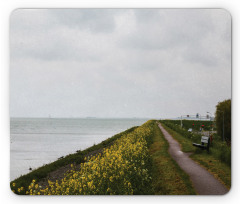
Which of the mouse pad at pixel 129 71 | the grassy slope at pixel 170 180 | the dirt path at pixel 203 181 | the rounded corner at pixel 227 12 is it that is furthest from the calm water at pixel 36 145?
the rounded corner at pixel 227 12

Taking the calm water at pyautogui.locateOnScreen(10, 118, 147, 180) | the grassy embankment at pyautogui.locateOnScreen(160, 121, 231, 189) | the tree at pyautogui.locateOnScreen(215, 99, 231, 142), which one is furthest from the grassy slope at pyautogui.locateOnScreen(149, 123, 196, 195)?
the calm water at pyautogui.locateOnScreen(10, 118, 147, 180)

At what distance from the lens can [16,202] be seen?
270 inches

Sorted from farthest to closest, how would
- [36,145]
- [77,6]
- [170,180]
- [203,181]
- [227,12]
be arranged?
[36,145], [77,6], [227,12], [170,180], [203,181]

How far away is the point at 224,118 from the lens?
25.5 ft

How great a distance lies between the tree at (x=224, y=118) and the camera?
285 inches

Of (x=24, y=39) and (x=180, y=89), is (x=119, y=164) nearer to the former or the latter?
(x=180, y=89)

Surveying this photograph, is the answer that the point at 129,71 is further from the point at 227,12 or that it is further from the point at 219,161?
the point at 219,161

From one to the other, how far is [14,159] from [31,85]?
2338 mm

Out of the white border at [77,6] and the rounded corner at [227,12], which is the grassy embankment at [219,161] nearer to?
the white border at [77,6]

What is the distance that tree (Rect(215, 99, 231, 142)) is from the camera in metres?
7.23

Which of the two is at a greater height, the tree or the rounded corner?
the rounded corner

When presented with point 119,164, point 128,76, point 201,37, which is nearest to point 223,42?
point 201,37

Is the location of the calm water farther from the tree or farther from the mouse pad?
the tree

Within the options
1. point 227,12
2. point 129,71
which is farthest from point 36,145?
point 227,12
